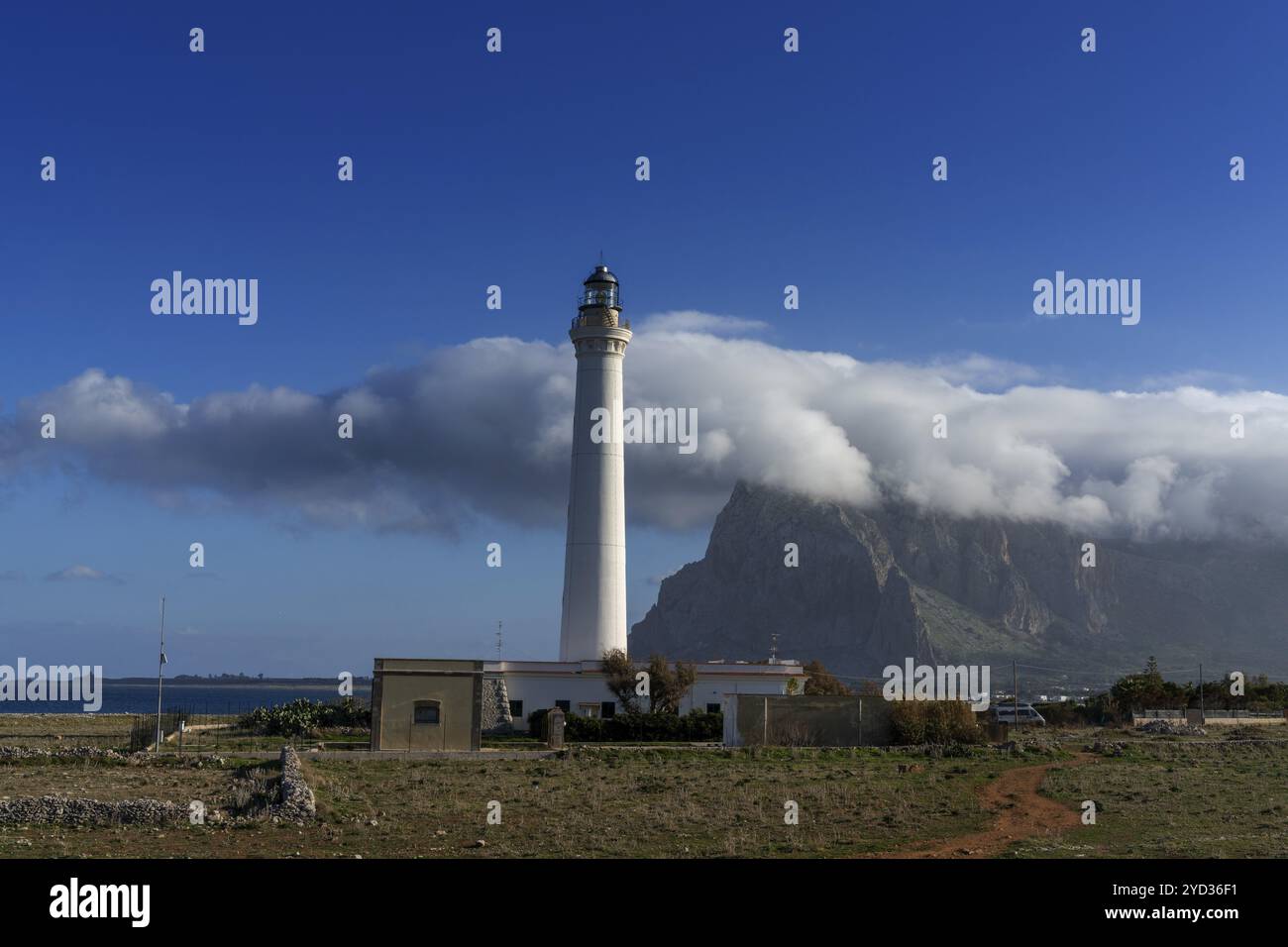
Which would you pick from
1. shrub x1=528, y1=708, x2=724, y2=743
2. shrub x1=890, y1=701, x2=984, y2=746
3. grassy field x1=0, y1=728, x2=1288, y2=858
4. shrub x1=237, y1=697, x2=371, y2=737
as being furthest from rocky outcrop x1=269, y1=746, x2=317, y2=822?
shrub x1=890, y1=701, x2=984, y2=746

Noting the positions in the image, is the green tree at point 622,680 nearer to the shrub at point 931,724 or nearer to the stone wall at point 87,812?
the shrub at point 931,724

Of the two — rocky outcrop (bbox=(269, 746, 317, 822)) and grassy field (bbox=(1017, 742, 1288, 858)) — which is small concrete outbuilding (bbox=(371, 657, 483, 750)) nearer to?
rocky outcrop (bbox=(269, 746, 317, 822))

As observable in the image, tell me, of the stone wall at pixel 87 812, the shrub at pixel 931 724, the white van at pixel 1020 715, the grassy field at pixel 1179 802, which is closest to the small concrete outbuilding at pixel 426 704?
the shrub at pixel 931 724

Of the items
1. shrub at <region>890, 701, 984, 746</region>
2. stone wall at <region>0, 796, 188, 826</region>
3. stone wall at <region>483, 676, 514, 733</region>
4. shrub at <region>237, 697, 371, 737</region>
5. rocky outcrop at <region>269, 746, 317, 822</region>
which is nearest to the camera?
stone wall at <region>0, 796, 188, 826</region>
